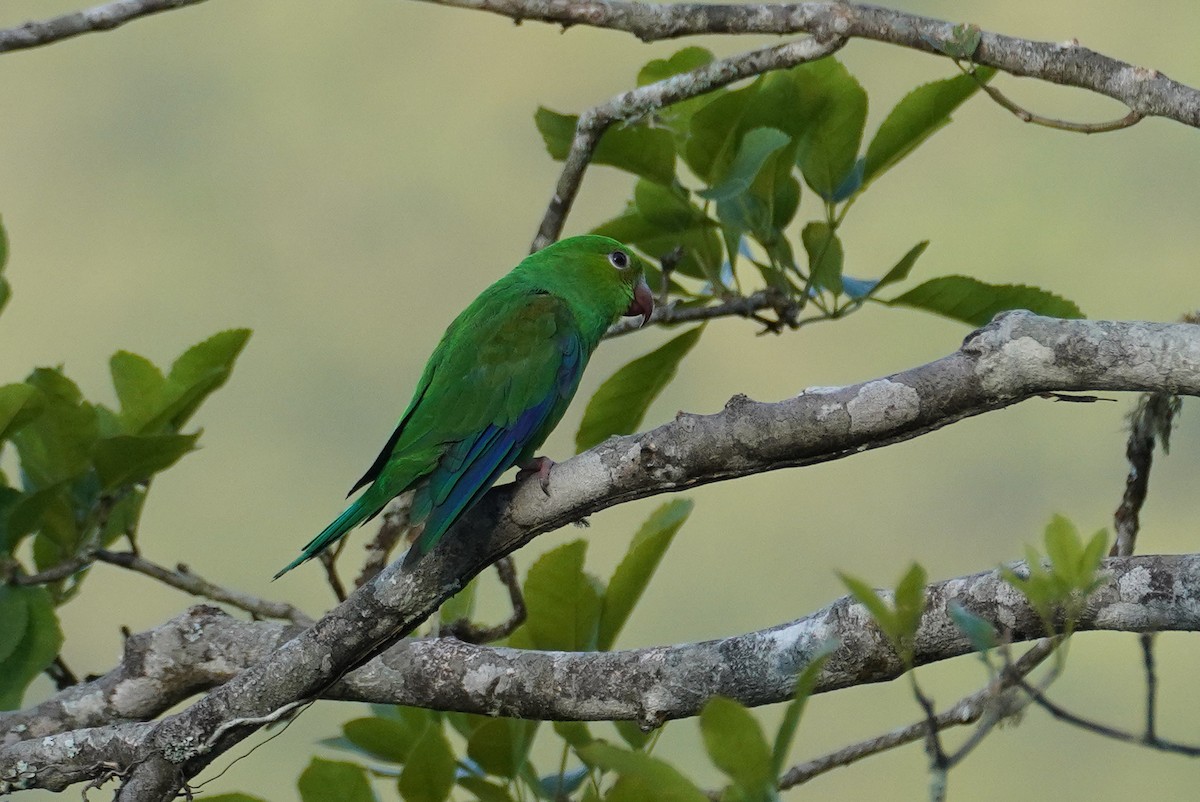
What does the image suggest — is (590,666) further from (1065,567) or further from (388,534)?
(388,534)

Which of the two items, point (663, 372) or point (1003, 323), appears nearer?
point (1003, 323)

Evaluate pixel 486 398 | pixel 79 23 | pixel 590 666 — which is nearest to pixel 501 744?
pixel 590 666

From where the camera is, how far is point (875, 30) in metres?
3.04

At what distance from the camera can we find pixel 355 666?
2.45 metres

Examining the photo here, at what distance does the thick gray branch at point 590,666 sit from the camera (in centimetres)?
216

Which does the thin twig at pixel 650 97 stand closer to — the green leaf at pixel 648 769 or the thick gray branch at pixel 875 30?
the thick gray branch at pixel 875 30

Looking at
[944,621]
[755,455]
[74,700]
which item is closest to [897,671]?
[944,621]

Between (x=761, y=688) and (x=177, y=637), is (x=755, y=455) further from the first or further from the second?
(x=177, y=637)

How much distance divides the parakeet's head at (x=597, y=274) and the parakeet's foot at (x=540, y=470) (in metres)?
0.77

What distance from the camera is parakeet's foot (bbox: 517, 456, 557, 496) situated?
2.39 meters

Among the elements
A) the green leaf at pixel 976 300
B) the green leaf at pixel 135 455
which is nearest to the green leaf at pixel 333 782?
the green leaf at pixel 135 455

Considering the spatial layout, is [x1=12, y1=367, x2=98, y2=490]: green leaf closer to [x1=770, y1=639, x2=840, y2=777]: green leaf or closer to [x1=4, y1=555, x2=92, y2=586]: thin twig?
[x1=4, y1=555, x2=92, y2=586]: thin twig

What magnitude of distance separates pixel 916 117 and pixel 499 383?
1308mm

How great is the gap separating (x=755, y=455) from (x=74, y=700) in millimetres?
1762
